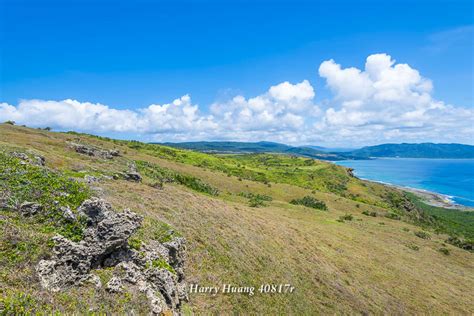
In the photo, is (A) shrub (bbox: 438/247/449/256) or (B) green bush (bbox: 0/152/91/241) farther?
(A) shrub (bbox: 438/247/449/256)

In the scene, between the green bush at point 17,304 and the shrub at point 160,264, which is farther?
the shrub at point 160,264

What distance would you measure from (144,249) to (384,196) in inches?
5431

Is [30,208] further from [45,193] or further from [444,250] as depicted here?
[444,250]

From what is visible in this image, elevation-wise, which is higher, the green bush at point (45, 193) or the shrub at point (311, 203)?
the green bush at point (45, 193)

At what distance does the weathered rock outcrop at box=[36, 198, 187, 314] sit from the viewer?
10984 mm

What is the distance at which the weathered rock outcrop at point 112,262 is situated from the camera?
1098 cm

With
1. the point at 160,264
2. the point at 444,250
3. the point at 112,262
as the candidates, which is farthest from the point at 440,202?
the point at 112,262

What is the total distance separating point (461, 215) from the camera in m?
138

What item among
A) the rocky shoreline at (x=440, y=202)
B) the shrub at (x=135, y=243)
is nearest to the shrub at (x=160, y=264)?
the shrub at (x=135, y=243)

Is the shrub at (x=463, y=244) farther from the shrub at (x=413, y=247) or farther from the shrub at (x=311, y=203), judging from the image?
the shrub at (x=311, y=203)

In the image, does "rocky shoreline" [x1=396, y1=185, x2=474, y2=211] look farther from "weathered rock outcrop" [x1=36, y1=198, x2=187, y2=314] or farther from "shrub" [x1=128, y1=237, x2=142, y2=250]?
"shrub" [x1=128, y1=237, x2=142, y2=250]

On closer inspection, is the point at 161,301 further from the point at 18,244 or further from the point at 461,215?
the point at 461,215

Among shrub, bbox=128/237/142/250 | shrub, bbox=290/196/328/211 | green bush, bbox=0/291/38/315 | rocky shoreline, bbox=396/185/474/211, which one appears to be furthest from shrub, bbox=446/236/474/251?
rocky shoreline, bbox=396/185/474/211

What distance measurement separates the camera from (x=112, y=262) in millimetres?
12773
